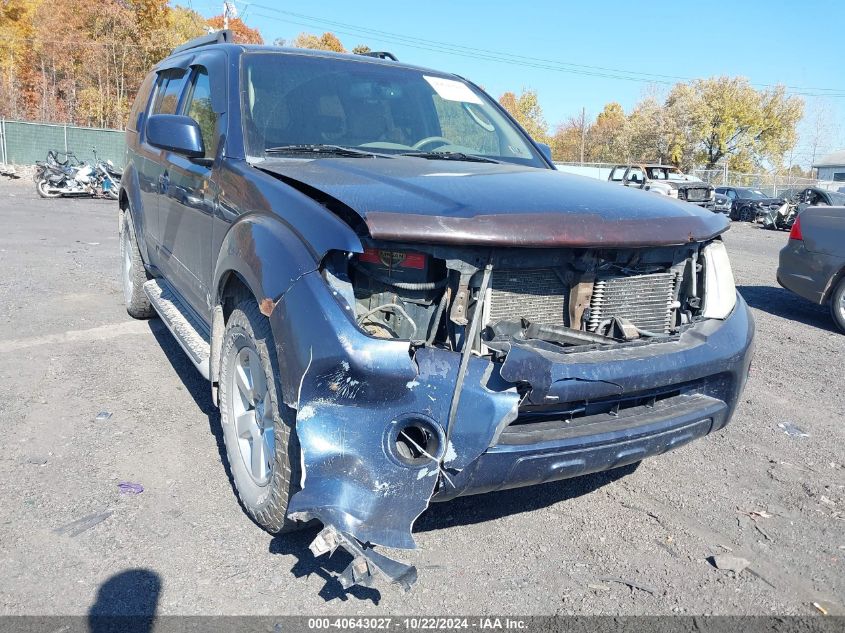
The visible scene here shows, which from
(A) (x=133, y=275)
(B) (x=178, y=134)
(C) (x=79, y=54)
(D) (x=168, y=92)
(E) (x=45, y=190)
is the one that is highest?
(C) (x=79, y=54)

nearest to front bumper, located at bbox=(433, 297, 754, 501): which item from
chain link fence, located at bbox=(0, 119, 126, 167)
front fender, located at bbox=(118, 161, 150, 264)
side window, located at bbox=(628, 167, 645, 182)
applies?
front fender, located at bbox=(118, 161, 150, 264)

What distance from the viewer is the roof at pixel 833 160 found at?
70969 mm

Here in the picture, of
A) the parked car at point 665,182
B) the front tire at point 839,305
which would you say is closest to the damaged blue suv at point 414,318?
the front tire at point 839,305

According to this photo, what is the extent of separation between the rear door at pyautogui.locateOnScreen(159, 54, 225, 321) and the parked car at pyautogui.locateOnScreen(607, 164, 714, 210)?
19.7 metres

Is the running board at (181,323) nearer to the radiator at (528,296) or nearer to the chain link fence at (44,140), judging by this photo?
the radiator at (528,296)

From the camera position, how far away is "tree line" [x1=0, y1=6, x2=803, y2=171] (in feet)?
124

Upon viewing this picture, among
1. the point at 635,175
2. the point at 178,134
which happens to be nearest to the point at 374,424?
the point at 178,134

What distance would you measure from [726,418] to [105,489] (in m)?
2.80

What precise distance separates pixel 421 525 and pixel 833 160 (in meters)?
84.8

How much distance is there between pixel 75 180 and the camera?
1917 centimetres

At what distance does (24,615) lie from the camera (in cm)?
238

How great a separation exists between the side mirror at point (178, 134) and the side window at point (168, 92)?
1.11 meters

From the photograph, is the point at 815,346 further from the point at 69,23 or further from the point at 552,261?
the point at 69,23

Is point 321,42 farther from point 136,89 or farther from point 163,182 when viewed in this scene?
point 163,182
